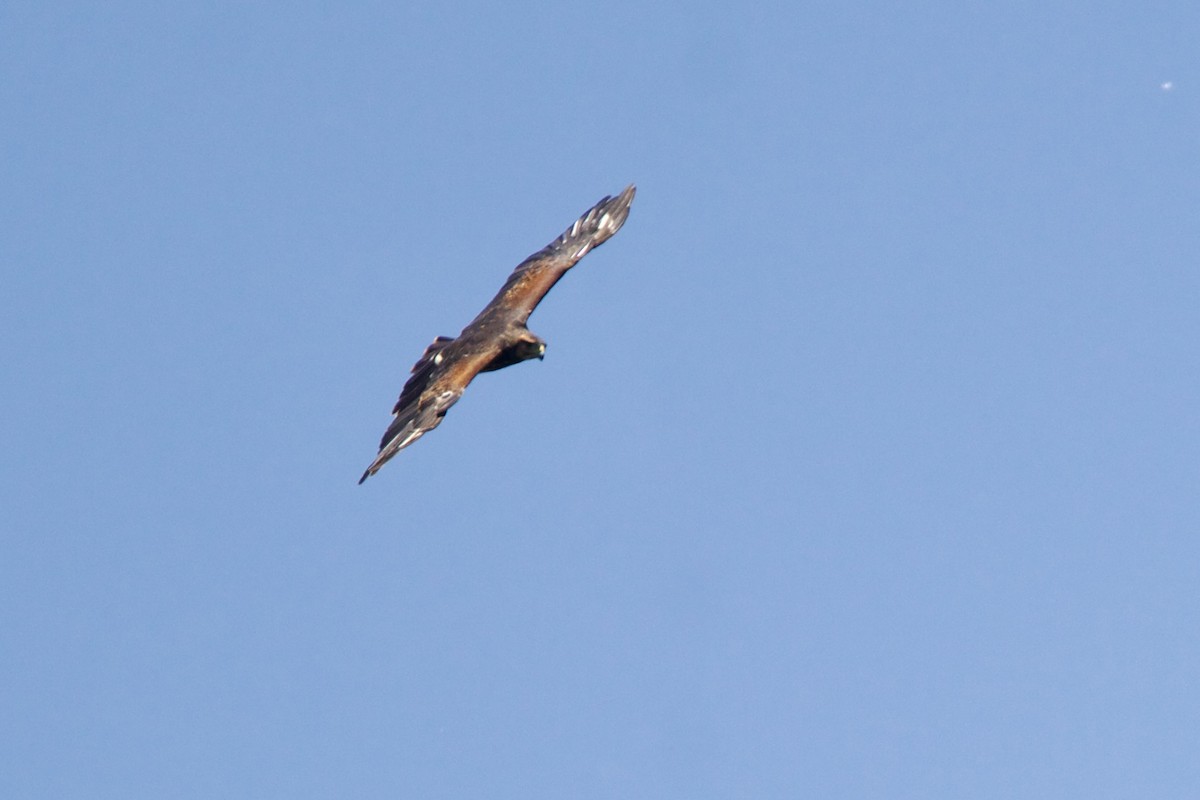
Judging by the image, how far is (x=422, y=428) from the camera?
1449 inches

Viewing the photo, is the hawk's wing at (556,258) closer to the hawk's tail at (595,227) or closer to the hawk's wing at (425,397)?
the hawk's tail at (595,227)

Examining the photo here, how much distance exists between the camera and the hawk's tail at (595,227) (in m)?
44.0

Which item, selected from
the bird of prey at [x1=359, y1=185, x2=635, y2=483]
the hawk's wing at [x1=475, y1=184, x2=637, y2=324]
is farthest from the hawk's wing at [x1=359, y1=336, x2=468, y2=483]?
the hawk's wing at [x1=475, y1=184, x2=637, y2=324]

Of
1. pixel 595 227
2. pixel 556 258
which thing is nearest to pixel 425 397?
pixel 556 258

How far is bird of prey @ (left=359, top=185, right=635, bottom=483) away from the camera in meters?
37.3

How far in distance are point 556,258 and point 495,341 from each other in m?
4.16

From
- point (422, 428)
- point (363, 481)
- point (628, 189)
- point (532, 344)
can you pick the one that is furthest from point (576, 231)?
point (363, 481)

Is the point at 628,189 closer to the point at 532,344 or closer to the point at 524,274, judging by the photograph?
the point at 524,274

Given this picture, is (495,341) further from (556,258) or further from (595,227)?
(595,227)


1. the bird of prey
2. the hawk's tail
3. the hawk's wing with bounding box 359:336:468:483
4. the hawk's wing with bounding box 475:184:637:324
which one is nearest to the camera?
the hawk's wing with bounding box 359:336:468:483

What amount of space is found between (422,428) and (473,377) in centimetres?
241

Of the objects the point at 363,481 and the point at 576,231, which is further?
the point at 576,231

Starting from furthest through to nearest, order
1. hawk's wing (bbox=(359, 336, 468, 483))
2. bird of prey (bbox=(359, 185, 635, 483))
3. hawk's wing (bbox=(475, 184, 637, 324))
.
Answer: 1. hawk's wing (bbox=(475, 184, 637, 324))
2. bird of prey (bbox=(359, 185, 635, 483))
3. hawk's wing (bbox=(359, 336, 468, 483))

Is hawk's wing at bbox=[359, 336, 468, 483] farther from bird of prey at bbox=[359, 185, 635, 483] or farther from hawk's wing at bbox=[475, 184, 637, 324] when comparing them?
hawk's wing at bbox=[475, 184, 637, 324]
